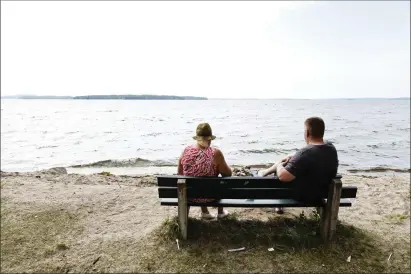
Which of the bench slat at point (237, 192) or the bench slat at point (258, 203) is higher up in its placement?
the bench slat at point (237, 192)

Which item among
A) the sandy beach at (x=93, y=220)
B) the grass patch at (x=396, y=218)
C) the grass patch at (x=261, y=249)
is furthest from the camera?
the grass patch at (x=396, y=218)

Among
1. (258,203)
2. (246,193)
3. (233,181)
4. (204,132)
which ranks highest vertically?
(204,132)

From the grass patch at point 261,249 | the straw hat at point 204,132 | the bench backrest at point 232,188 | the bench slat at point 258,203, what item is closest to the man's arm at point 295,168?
the bench backrest at point 232,188

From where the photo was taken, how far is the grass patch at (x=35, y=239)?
3.84 m

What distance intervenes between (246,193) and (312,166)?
0.93 meters

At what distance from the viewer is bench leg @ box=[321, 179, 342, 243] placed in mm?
3699

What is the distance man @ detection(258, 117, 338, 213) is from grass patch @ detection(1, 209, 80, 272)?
10.8 feet

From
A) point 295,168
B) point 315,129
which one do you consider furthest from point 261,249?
point 315,129

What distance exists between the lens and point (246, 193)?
12.6 feet

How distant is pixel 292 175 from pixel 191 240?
1.69m

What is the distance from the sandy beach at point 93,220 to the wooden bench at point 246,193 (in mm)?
940

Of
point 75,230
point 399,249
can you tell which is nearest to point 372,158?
point 399,249

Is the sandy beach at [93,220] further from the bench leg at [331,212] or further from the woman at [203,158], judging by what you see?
the woman at [203,158]

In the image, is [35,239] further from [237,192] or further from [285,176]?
[285,176]
